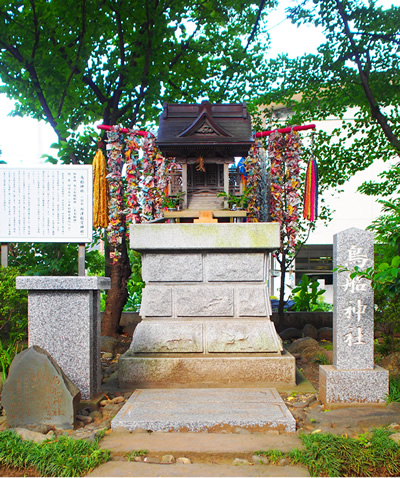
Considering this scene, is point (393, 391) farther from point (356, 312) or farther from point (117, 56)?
point (117, 56)

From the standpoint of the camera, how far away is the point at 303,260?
22188mm

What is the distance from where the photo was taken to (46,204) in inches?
201

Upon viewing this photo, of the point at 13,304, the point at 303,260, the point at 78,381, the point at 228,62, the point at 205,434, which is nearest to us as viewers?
the point at 205,434

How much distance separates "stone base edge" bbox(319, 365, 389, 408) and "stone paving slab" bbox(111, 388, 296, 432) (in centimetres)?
57

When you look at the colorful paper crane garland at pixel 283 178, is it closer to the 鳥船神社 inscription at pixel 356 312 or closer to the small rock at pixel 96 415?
the 鳥船神社 inscription at pixel 356 312

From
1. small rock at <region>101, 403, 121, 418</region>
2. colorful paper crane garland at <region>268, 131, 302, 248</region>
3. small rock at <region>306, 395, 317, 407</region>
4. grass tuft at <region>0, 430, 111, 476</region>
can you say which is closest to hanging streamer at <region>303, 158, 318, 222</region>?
colorful paper crane garland at <region>268, 131, 302, 248</region>

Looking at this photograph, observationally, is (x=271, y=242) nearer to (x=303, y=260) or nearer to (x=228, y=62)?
(x=228, y=62)

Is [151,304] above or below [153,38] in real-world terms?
below

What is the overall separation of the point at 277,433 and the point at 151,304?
2.54 meters

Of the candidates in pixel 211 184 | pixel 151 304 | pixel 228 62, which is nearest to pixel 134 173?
pixel 211 184

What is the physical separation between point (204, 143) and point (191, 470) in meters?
4.66

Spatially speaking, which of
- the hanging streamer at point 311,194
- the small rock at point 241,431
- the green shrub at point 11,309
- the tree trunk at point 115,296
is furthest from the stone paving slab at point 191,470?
the tree trunk at point 115,296

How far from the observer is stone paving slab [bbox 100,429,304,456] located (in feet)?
12.0

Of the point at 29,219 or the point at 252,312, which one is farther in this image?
the point at 252,312
